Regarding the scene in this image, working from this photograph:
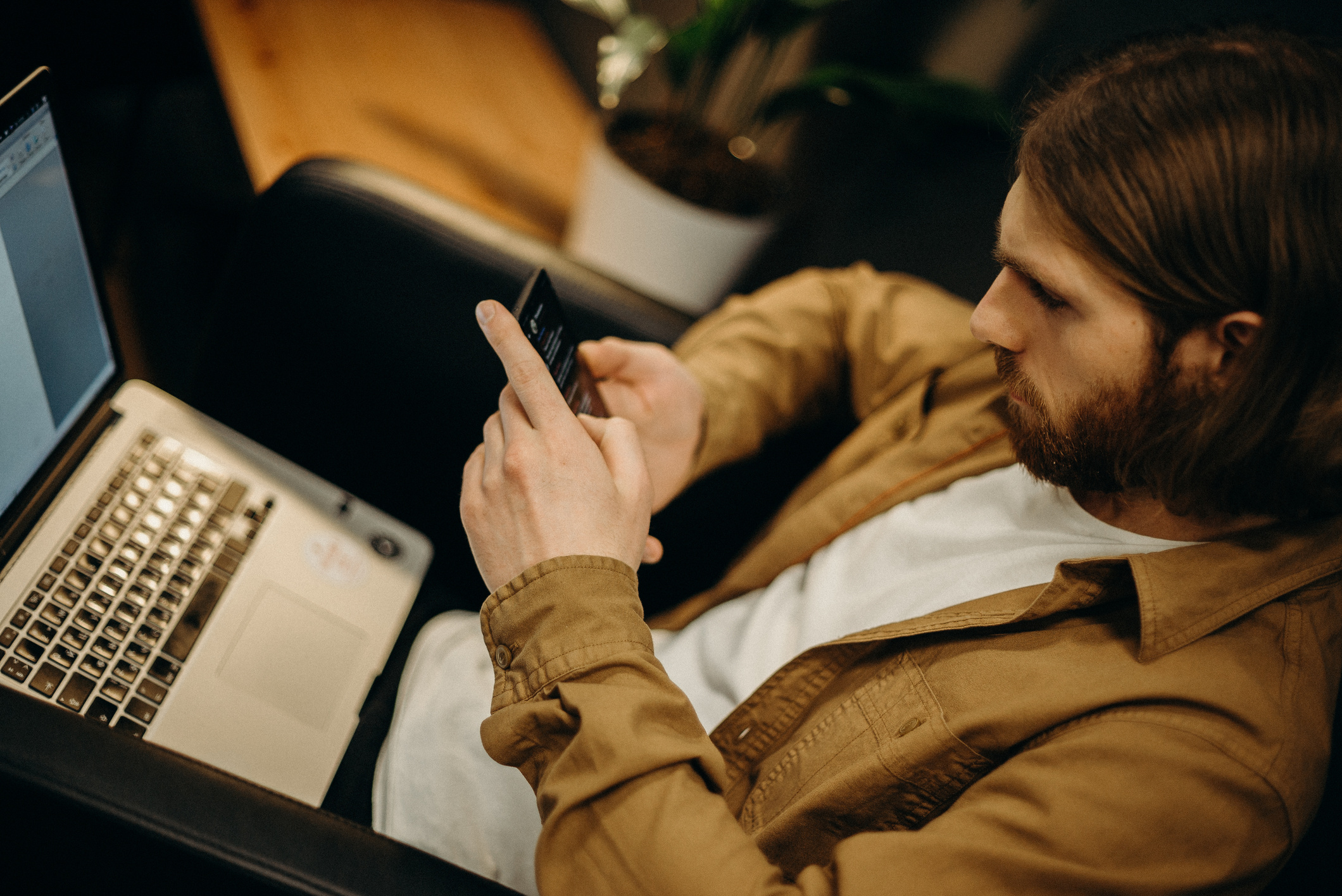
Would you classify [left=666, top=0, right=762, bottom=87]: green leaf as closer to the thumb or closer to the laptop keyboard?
the thumb

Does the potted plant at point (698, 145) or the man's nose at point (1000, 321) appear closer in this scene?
the man's nose at point (1000, 321)

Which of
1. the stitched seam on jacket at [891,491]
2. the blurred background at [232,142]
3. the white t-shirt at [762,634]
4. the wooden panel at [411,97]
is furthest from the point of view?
the wooden panel at [411,97]

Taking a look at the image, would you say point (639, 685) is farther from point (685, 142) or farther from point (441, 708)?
point (685, 142)

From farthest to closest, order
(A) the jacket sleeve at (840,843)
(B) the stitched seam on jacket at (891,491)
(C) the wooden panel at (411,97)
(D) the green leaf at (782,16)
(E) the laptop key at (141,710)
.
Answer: (C) the wooden panel at (411,97) < (D) the green leaf at (782,16) < (B) the stitched seam on jacket at (891,491) < (E) the laptop key at (141,710) < (A) the jacket sleeve at (840,843)

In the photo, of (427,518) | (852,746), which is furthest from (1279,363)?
(427,518)

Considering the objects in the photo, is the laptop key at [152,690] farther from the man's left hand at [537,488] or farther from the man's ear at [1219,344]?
the man's ear at [1219,344]

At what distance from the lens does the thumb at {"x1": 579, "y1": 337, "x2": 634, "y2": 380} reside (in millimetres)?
769

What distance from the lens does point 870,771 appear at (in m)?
0.59

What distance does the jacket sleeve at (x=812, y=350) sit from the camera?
2.90 feet

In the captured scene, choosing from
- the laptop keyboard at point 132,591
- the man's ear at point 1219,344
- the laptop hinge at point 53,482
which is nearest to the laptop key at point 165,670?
the laptop keyboard at point 132,591

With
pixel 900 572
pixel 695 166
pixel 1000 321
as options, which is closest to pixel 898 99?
pixel 695 166

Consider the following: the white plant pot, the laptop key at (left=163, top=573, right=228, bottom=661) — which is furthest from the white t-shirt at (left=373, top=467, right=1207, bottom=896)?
the white plant pot

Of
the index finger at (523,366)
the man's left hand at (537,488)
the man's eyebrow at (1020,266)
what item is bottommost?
the man's left hand at (537,488)

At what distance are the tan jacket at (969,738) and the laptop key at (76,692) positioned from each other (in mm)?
287
